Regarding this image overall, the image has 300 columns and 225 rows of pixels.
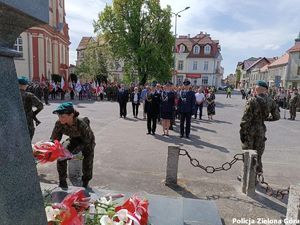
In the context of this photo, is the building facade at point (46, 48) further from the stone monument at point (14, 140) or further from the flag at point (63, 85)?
the stone monument at point (14, 140)

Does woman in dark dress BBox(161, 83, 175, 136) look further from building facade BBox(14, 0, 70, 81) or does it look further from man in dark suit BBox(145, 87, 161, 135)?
building facade BBox(14, 0, 70, 81)

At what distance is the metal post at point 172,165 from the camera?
5.32 metres

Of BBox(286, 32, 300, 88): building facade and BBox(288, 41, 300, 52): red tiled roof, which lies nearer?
BBox(288, 41, 300, 52): red tiled roof

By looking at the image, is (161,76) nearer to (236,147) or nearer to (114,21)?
(114,21)

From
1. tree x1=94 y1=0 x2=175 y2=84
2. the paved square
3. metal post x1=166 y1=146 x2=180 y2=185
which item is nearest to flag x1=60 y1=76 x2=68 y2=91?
tree x1=94 y1=0 x2=175 y2=84

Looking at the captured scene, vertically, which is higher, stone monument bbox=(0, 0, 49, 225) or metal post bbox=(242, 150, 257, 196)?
stone monument bbox=(0, 0, 49, 225)

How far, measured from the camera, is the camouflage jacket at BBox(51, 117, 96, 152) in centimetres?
395

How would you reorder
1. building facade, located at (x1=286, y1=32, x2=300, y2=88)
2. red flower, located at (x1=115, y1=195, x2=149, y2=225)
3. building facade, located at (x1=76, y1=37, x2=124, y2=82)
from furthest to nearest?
building facade, located at (x1=286, y1=32, x2=300, y2=88), building facade, located at (x1=76, y1=37, x2=124, y2=82), red flower, located at (x1=115, y1=195, x2=149, y2=225)

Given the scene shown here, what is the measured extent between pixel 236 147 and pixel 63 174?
20.4ft

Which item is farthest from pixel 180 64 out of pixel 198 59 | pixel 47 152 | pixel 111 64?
pixel 47 152

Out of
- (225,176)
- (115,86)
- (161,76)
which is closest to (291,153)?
(225,176)

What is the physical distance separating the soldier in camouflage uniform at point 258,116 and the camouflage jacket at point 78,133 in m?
3.18

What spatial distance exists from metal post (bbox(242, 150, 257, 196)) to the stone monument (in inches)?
156

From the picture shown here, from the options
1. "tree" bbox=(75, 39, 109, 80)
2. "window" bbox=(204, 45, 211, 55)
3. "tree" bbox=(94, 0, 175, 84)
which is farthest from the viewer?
"window" bbox=(204, 45, 211, 55)
